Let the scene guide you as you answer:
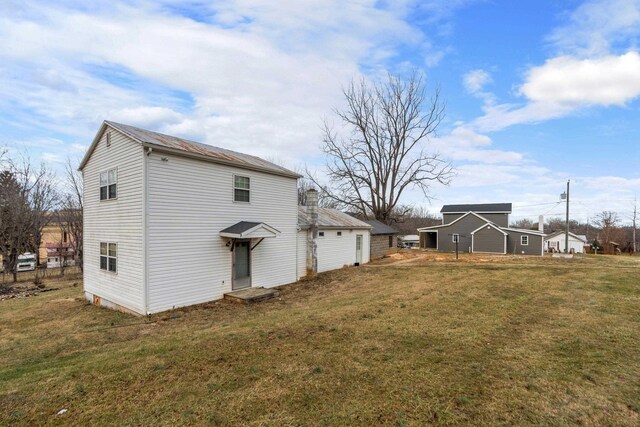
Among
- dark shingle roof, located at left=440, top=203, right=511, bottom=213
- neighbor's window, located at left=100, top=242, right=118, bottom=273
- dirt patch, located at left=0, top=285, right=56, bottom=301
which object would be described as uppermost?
dark shingle roof, located at left=440, top=203, right=511, bottom=213

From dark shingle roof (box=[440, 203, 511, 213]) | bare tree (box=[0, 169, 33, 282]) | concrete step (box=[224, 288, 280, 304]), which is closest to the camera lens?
concrete step (box=[224, 288, 280, 304])

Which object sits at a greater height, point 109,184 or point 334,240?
point 109,184

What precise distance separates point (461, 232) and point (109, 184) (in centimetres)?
2981

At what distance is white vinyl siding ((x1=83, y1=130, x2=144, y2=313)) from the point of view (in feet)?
31.0

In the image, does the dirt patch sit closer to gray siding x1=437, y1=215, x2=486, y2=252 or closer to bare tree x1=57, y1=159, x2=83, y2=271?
bare tree x1=57, y1=159, x2=83, y2=271

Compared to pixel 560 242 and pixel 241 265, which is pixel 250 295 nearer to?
pixel 241 265

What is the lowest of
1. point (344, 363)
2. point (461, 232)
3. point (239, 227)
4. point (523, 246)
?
point (523, 246)

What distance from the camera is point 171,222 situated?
385 inches

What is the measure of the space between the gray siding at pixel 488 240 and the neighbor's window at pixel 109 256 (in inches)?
1157

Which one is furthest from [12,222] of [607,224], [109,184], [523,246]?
[607,224]

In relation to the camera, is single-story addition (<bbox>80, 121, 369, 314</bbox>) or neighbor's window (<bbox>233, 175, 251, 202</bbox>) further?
neighbor's window (<bbox>233, 175, 251, 202</bbox>)

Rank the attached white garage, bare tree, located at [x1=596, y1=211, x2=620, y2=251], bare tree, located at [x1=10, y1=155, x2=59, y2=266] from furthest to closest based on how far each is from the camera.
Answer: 1. bare tree, located at [x1=596, y1=211, x2=620, y2=251]
2. bare tree, located at [x1=10, y1=155, x2=59, y2=266]
3. the attached white garage

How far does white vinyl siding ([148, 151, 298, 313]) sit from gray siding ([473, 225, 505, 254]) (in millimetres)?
23937

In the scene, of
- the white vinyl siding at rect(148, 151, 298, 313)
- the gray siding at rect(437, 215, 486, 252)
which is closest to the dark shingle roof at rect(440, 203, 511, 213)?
A: the gray siding at rect(437, 215, 486, 252)
